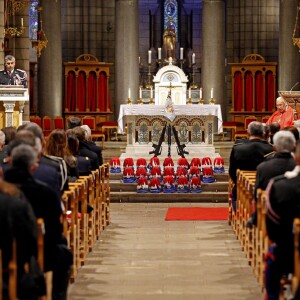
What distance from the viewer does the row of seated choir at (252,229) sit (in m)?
5.68

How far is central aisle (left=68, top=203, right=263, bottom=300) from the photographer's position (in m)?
7.92

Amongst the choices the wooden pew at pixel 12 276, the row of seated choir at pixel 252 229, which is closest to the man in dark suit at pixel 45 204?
the wooden pew at pixel 12 276

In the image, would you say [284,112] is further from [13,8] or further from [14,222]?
[14,222]

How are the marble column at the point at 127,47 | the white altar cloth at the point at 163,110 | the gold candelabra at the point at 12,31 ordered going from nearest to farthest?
the gold candelabra at the point at 12,31 → the white altar cloth at the point at 163,110 → the marble column at the point at 127,47

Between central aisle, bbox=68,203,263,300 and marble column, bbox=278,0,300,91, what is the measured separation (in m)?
11.9

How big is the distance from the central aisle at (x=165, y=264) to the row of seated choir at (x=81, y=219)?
0.47ft

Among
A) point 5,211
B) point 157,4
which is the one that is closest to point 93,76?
point 157,4

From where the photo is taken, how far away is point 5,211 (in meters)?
5.25

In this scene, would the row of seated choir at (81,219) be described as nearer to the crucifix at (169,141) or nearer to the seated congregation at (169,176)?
the seated congregation at (169,176)

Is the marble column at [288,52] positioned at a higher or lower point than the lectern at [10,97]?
higher

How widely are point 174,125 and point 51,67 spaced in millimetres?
7660

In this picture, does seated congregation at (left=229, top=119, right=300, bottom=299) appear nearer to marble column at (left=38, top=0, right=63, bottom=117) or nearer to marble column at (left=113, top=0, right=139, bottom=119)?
marble column at (left=113, top=0, right=139, bottom=119)

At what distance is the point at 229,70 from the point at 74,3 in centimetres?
518

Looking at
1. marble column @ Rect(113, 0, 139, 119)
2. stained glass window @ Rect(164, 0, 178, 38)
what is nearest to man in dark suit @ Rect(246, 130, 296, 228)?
marble column @ Rect(113, 0, 139, 119)
